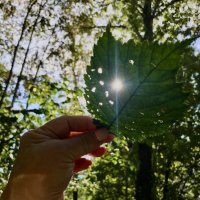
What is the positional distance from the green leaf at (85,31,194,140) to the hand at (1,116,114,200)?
221 millimetres

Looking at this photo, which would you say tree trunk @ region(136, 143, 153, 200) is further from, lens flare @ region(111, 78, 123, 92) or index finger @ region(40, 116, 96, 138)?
lens flare @ region(111, 78, 123, 92)

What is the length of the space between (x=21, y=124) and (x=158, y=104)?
24.9 feet

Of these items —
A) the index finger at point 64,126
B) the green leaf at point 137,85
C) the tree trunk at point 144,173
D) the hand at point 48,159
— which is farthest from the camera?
the tree trunk at point 144,173

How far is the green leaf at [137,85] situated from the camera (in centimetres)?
107

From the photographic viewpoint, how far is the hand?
1506 millimetres

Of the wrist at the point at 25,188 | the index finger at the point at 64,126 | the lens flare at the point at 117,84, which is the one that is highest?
the index finger at the point at 64,126

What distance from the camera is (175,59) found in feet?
3.45

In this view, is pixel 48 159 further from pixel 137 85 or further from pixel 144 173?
pixel 144 173

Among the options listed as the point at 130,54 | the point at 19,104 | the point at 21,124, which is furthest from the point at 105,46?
the point at 19,104

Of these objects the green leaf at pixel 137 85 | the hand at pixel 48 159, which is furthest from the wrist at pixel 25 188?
the green leaf at pixel 137 85

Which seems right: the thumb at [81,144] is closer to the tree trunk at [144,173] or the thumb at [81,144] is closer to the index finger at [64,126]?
the index finger at [64,126]

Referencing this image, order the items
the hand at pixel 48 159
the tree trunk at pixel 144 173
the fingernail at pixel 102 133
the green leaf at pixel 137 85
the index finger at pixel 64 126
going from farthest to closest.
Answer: the tree trunk at pixel 144 173 < the index finger at pixel 64 126 < the hand at pixel 48 159 < the fingernail at pixel 102 133 < the green leaf at pixel 137 85

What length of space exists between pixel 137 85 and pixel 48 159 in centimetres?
56

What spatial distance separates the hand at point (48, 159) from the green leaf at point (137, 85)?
22cm
